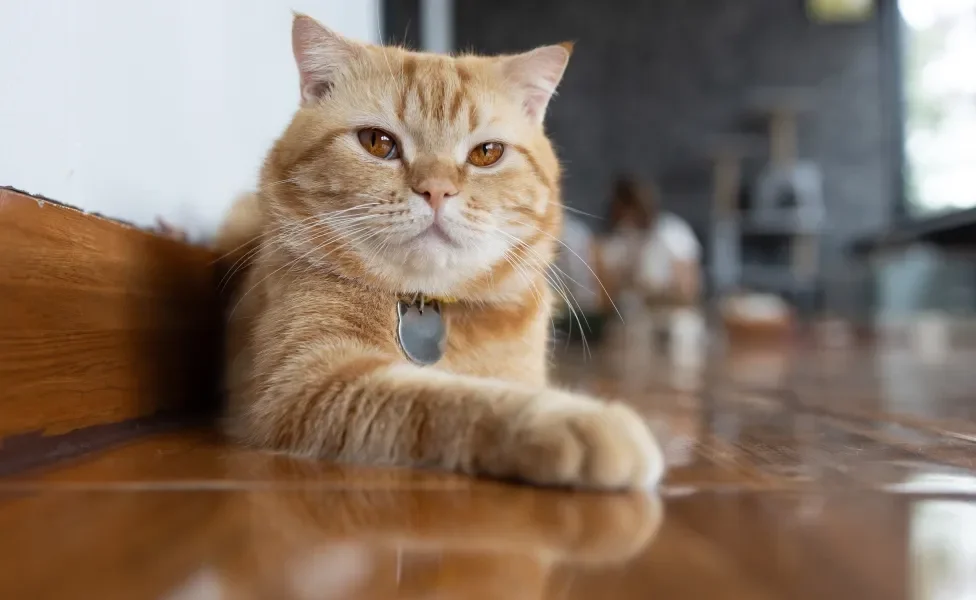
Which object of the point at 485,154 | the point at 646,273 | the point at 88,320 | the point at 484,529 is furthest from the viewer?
the point at 646,273

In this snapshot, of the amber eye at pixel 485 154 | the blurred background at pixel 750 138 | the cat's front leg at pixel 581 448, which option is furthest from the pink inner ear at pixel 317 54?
the cat's front leg at pixel 581 448

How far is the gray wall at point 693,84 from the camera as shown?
7.50 meters

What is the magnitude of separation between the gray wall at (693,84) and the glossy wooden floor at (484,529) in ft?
21.9

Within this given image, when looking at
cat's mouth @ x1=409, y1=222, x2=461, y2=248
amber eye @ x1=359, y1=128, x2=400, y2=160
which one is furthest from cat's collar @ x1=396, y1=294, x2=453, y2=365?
amber eye @ x1=359, y1=128, x2=400, y2=160

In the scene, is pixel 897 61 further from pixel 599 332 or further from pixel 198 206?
pixel 198 206

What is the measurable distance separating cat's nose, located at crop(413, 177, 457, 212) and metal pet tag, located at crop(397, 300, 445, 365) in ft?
0.53

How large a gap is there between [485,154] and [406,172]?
0.47 feet

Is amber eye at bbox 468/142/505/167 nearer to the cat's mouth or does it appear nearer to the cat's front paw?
the cat's mouth

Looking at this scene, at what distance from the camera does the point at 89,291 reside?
3.48ft

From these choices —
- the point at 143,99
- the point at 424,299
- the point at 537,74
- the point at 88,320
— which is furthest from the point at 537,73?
the point at 88,320

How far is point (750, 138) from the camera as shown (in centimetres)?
745

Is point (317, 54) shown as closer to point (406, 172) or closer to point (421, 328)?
point (406, 172)

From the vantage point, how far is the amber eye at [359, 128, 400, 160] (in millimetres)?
1110

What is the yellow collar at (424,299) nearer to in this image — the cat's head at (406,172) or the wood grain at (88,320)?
the cat's head at (406,172)
